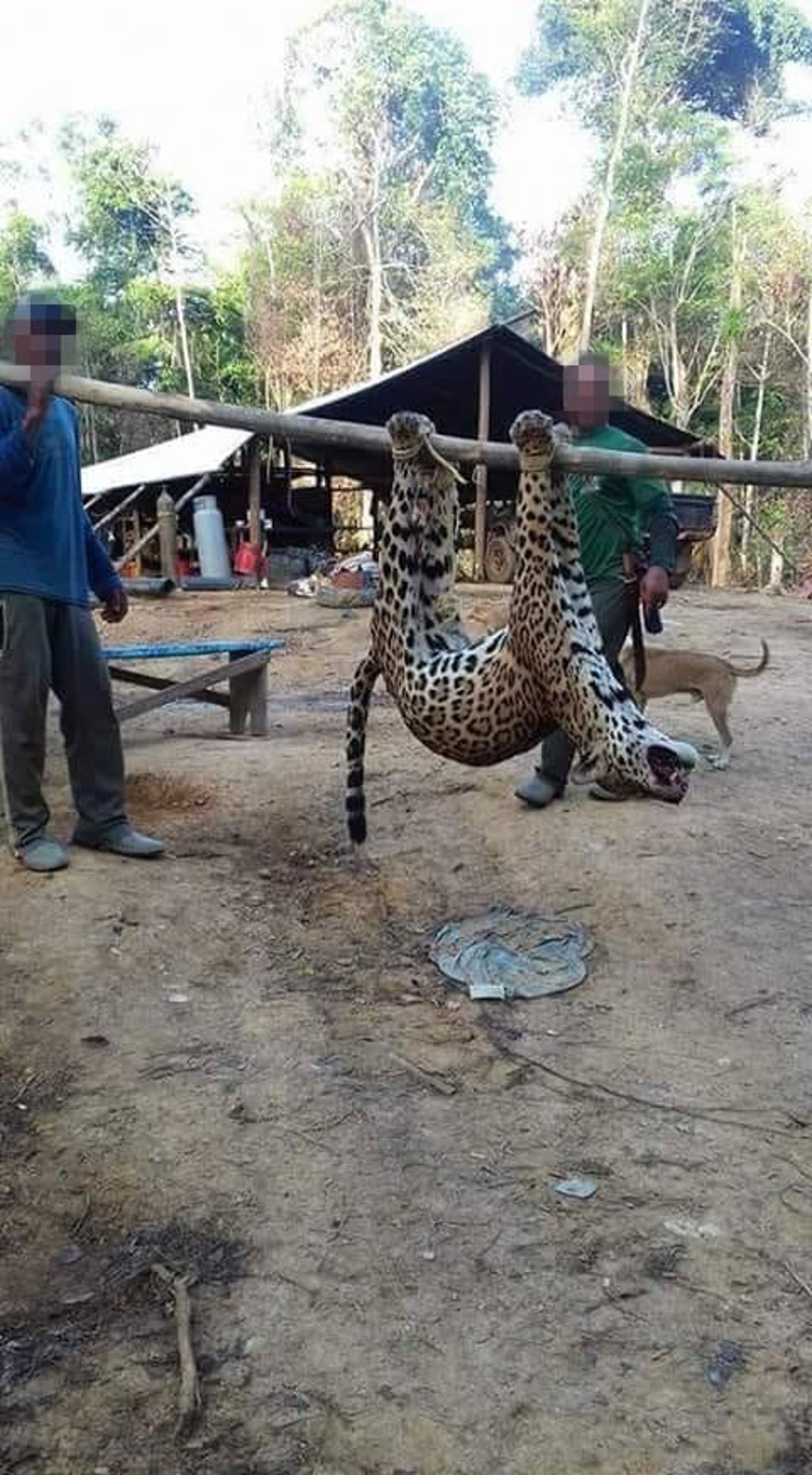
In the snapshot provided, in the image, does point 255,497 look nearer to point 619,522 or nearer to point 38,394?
point 619,522

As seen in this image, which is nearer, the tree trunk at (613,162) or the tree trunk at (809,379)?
the tree trunk at (809,379)

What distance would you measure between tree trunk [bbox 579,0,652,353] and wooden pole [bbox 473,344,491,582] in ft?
35.8

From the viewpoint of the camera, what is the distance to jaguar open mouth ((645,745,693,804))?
330 cm

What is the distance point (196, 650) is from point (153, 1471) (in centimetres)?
584

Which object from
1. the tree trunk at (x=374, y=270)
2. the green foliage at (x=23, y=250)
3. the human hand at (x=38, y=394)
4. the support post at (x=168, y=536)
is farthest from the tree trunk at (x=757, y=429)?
the green foliage at (x=23, y=250)

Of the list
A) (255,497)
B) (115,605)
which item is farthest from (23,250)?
(115,605)

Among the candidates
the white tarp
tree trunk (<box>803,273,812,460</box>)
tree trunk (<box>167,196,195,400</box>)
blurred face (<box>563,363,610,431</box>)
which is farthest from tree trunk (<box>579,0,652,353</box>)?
blurred face (<box>563,363,610,431</box>)

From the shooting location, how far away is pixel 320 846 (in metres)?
5.65

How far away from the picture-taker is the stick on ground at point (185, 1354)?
2.18 metres

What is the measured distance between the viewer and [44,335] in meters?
3.77

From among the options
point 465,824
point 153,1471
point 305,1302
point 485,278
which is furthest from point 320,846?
point 485,278

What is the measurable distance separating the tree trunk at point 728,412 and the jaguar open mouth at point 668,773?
1866 cm

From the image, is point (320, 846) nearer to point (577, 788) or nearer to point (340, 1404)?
point (577, 788)

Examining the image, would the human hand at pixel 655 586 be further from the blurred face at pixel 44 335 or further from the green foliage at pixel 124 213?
the green foliage at pixel 124 213
